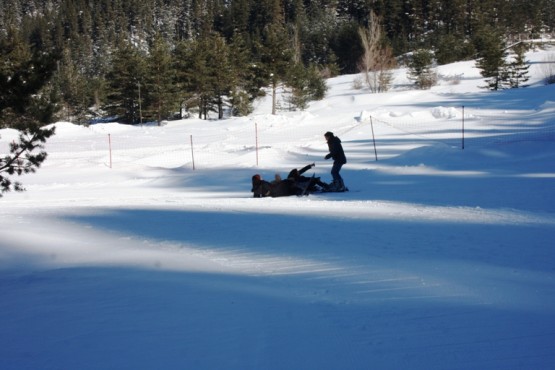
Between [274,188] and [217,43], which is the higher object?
[217,43]

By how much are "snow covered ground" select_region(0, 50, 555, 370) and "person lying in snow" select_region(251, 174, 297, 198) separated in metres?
0.60

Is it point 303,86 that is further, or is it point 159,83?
point 303,86

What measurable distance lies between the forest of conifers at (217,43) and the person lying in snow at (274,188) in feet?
17.9

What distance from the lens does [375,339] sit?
13.9 ft

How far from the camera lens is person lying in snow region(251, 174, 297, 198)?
14.2 metres

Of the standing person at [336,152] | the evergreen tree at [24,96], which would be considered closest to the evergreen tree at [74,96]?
the standing person at [336,152]

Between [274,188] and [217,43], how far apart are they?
38.3 m

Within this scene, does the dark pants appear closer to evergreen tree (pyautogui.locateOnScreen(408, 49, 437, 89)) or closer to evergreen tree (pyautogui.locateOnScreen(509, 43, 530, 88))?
evergreen tree (pyautogui.locateOnScreen(509, 43, 530, 88))

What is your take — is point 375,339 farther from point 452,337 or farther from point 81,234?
point 81,234

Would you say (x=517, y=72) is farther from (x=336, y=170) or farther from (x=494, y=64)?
(x=336, y=170)

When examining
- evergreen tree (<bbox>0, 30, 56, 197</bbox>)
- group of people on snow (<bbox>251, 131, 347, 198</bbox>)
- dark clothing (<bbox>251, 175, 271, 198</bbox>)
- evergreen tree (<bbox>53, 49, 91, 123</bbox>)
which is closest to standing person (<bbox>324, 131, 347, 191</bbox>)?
group of people on snow (<bbox>251, 131, 347, 198</bbox>)

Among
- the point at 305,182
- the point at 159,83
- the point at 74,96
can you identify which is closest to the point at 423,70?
the point at 159,83

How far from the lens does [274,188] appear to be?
14.2 metres

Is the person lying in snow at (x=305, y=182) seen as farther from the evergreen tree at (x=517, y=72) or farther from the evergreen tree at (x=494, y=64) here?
the evergreen tree at (x=517, y=72)
